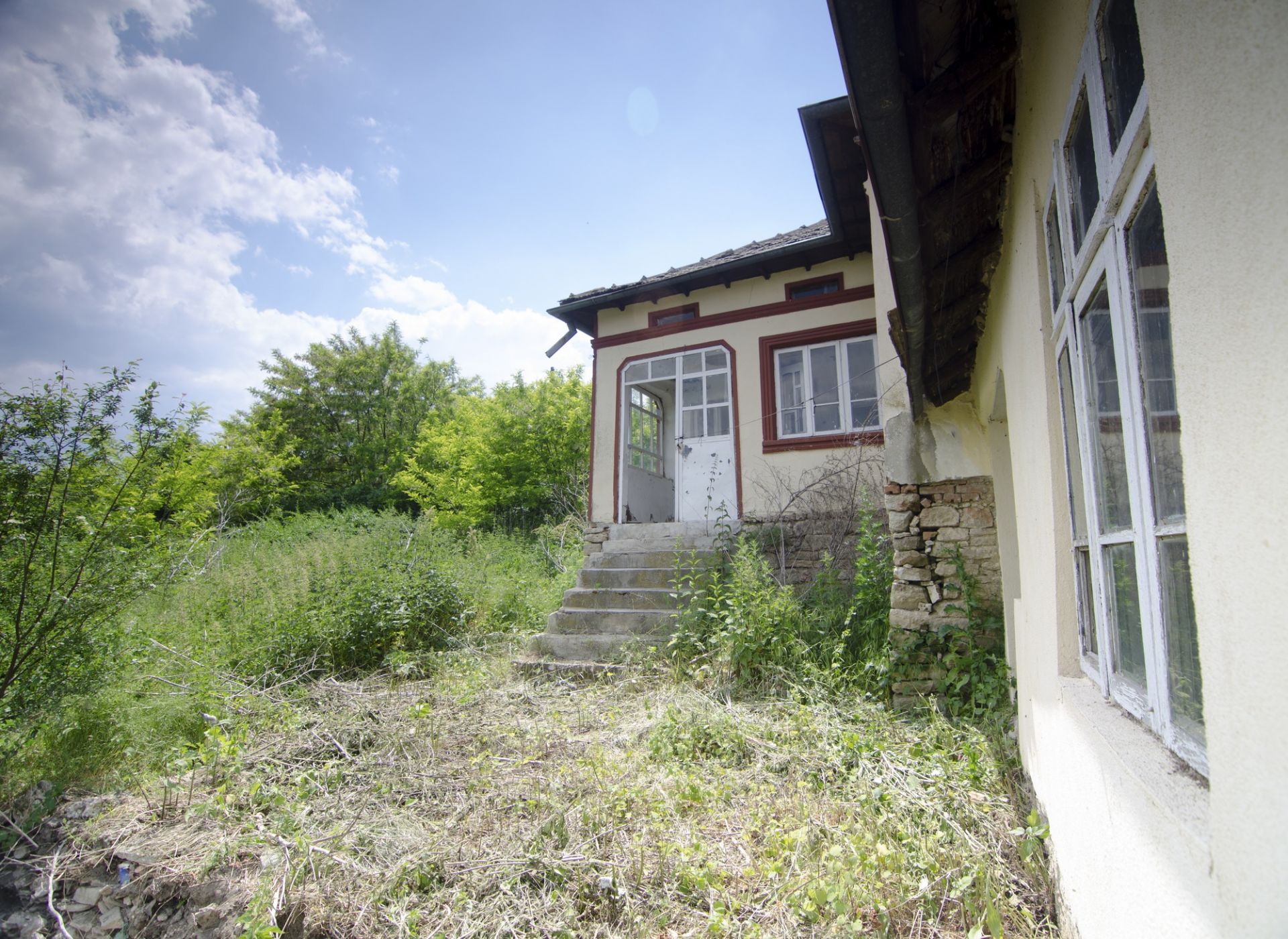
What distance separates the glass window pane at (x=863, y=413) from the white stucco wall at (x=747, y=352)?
344 mm

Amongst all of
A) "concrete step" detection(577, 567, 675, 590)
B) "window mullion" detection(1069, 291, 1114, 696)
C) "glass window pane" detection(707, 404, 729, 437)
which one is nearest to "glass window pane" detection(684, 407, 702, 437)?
"glass window pane" detection(707, 404, 729, 437)

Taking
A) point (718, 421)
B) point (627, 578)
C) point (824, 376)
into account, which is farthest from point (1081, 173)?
point (718, 421)

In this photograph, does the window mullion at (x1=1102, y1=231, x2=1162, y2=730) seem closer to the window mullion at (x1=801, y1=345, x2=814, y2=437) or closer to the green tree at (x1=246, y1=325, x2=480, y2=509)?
the window mullion at (x1=801, y1=345, x2=814, y2=437)

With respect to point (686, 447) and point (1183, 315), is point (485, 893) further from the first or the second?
point (686, 447)

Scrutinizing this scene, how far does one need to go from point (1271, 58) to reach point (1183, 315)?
34 centimetres

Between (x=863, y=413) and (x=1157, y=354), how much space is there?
6878mm

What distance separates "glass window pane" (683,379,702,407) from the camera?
8.98 meters

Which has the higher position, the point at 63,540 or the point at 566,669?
the point at 63,540

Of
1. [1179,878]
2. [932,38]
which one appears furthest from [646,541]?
[1179,878]

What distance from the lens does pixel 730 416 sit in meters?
8.62

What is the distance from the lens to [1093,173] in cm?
162

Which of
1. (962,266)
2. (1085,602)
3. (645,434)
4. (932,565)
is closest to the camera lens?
(1085,602)

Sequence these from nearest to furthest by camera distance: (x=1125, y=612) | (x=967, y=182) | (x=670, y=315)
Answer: (x=1125, y=612) < (x=967, y=182) < (x=670, y=315)

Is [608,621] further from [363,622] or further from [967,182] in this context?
[967,182]
